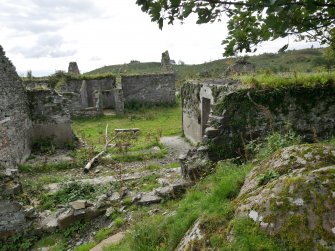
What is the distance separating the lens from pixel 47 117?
13641 millimetres

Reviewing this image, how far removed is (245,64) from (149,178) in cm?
1153

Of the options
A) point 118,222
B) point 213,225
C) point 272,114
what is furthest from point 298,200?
point 272,114

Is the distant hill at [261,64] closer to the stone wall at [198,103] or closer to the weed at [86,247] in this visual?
the stone wall at [198,103]

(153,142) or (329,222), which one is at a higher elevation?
(329,222)

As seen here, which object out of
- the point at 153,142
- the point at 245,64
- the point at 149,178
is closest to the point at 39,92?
the point at 153,142

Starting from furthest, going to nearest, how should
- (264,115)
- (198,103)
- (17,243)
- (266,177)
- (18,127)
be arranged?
(198,103) < (18,127) < (264,115) < (17,243) < (266,177)

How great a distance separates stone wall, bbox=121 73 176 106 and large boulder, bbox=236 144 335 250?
2188 centimetres

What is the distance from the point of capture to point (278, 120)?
7902 mm

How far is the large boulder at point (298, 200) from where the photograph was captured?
110 inches

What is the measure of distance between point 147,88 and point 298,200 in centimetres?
2272

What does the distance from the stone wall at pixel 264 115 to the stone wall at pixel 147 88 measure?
17592 millimetres

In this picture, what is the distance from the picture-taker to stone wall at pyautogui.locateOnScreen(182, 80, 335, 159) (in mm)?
7274

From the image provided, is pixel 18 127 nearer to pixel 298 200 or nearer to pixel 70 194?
pixel 70 194

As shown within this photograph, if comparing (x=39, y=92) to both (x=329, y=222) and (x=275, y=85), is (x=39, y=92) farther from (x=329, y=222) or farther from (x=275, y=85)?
(x=329, y=222)
